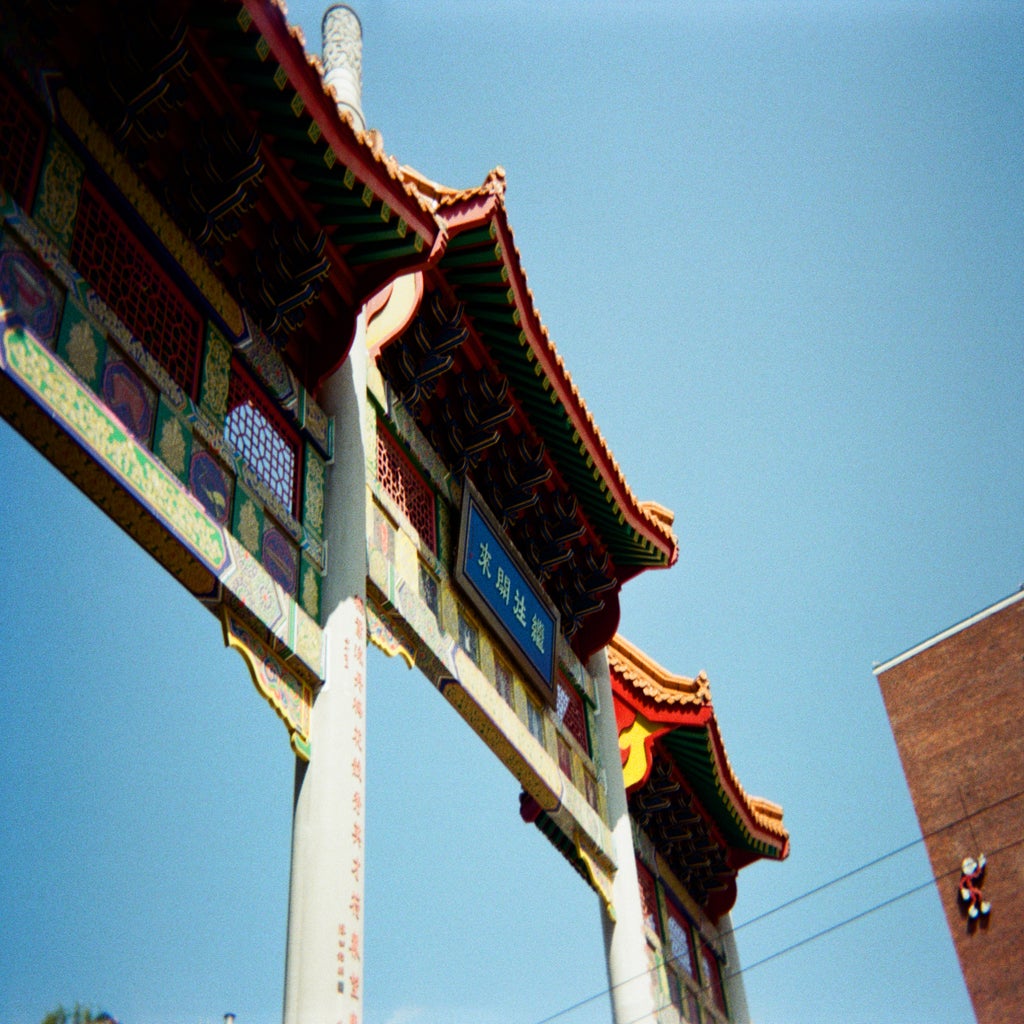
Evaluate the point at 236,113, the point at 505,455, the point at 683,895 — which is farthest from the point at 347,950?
the point at 683,895

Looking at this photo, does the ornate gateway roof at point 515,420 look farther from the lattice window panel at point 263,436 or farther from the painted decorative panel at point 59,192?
the painted decorative panel at point 59,192

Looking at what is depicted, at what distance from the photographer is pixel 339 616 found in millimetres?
7680

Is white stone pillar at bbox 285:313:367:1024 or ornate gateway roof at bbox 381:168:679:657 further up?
ornate gateway roof at bbox 381:168:679:657

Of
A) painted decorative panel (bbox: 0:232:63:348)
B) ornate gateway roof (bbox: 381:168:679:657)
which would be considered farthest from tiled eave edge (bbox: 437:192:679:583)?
painted decorative panel (bbox: 0:232:63:348)

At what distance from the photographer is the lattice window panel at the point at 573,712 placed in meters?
11.7

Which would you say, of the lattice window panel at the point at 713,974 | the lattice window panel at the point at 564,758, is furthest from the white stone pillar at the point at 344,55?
the lattice window panel at the point at 713,974

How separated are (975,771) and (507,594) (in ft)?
66.6

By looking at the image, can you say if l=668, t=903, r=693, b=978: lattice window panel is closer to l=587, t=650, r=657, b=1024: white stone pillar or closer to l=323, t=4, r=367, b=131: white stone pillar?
l=587, t=650, r=657, b=1024: white stone pillar

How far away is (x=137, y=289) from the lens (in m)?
7.09

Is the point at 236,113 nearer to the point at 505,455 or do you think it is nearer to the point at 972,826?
the point at 505,455

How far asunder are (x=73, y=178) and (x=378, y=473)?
307 centimetres

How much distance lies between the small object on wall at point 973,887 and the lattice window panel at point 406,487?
20.3 meters

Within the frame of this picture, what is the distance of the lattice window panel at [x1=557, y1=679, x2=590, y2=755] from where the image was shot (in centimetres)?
1170

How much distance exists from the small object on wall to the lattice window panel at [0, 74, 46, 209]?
24478mm
